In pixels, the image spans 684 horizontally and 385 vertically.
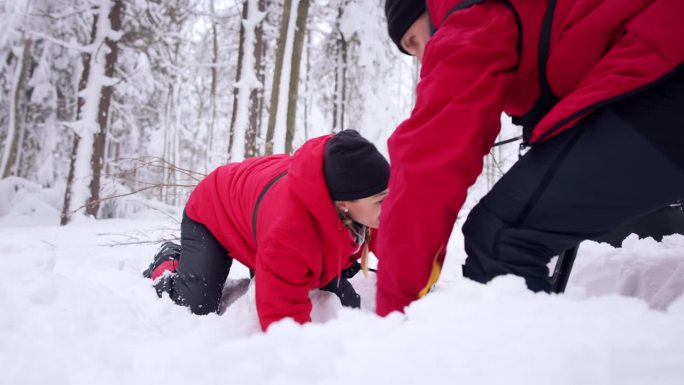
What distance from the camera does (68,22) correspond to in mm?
11773

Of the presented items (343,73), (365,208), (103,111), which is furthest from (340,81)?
(365,208)

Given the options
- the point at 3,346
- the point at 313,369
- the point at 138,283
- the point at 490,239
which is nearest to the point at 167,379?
the point at 313,369

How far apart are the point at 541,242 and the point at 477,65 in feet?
1.87

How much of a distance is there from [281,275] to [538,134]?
1.27m

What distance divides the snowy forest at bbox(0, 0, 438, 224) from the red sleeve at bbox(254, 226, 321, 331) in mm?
2837

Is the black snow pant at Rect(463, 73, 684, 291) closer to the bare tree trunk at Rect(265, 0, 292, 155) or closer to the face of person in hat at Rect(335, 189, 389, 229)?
the face of person in hat at Rect(335, 189, 389, 229)

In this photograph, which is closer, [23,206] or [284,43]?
[284,43]

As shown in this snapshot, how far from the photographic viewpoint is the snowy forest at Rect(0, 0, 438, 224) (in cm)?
827

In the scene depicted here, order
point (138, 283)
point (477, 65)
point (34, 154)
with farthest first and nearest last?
point (34, 154) < point (138, 283) < point (477, 65)

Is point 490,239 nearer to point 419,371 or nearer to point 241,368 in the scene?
point 419,371

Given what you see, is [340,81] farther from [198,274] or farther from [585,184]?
[585,184]

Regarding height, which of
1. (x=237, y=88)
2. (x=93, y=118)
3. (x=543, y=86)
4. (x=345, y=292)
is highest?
(x=543, y=86)

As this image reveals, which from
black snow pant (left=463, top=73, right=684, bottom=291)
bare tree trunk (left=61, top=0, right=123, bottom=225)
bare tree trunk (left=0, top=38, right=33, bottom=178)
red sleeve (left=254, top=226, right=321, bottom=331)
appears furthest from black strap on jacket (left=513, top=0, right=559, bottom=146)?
bare tree trunk (left=0, top=38, right=33, bottom=178)

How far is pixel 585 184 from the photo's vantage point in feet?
3.74
